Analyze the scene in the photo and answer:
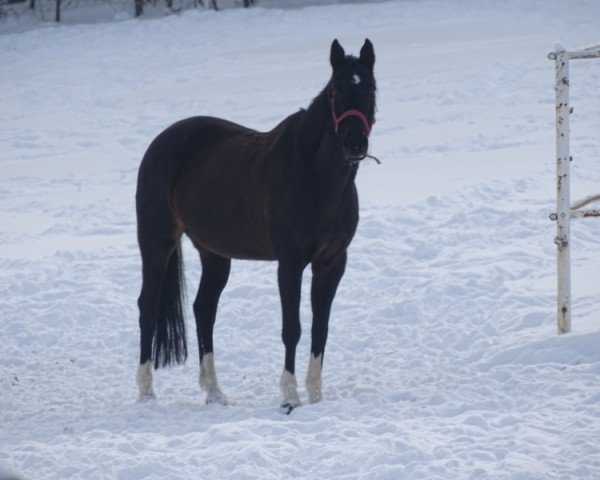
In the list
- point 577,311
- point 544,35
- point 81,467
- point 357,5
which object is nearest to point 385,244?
point 577,311

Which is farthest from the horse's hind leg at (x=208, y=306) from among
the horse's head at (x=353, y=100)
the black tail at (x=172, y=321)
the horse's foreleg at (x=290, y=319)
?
the horse's head at (x=353, y=100)

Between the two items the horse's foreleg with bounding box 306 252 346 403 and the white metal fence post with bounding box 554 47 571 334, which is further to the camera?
the white metal fence post with bounding box 554 47 571 334

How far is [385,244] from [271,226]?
3.49 m

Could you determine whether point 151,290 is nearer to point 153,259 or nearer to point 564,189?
point 153,259

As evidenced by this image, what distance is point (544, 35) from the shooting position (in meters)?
20.1

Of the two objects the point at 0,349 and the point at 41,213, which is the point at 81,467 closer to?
the point at 0,349

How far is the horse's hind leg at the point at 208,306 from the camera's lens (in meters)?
6.86

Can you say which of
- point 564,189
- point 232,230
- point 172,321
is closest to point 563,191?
point 564,189

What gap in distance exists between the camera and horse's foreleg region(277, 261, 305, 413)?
6.13 meters

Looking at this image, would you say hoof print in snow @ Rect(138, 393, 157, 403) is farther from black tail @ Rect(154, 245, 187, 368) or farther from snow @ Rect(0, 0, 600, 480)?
black tail @ Rect(154, 245, 187, 368)

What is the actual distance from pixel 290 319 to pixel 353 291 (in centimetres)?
252

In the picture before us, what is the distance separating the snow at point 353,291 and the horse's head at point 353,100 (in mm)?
1459

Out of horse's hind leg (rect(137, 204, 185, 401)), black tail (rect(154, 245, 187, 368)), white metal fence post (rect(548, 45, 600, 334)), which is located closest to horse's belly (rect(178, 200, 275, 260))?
horse's hind leg (rect(137, 204, 185, 401))

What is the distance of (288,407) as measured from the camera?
19.8 ft
